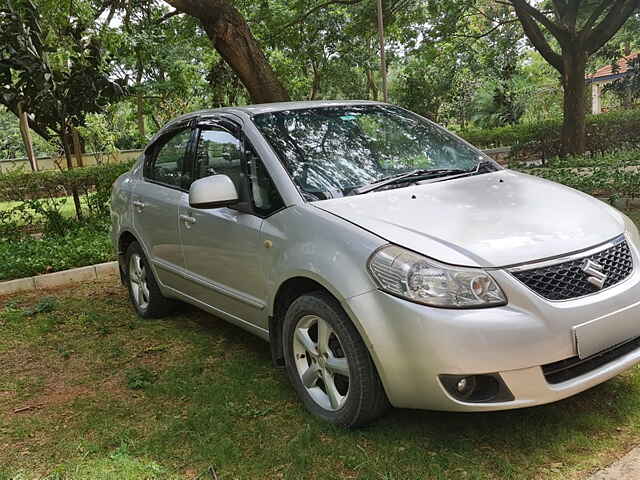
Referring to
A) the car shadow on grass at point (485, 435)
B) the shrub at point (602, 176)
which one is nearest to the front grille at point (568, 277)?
the car shadow on grass at point (485, 435)

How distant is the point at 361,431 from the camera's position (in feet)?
9.91

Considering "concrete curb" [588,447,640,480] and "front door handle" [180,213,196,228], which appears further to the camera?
"front door handle" [180,213,196,228]

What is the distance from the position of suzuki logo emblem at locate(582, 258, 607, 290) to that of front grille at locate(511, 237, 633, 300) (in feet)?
0.04

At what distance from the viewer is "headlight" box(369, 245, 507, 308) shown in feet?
8.36

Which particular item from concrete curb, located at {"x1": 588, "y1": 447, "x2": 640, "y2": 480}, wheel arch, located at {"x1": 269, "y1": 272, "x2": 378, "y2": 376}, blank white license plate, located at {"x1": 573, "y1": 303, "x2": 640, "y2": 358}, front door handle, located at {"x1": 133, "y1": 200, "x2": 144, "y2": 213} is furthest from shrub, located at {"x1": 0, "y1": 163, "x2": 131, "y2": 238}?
concrete curb, located at {"x1": 588, "y1": 447, "x2": 640, "y2": 480}

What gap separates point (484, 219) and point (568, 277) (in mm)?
468

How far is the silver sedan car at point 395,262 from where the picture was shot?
2.55m

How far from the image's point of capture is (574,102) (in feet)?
41.1

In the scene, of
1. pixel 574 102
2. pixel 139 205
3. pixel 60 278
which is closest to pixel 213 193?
pixel 139 205

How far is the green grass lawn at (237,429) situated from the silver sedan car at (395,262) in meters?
0.24

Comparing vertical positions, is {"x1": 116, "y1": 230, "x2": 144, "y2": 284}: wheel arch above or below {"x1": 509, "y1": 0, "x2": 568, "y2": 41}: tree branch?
below

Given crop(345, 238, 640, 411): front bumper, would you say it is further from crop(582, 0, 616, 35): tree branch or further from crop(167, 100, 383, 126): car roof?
crop(582, 0, 616, 35): tree branch

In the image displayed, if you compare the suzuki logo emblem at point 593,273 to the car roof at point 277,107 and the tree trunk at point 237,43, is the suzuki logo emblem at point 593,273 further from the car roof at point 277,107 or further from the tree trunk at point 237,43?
the tree trunk at point 237,43

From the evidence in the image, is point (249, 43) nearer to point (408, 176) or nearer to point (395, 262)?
point (408, 176)
